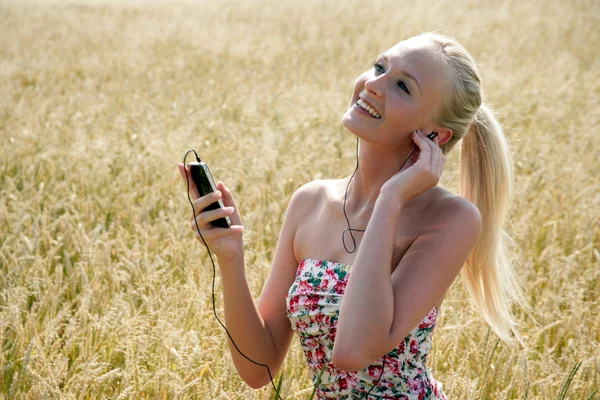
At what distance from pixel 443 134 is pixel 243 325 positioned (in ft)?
2.63

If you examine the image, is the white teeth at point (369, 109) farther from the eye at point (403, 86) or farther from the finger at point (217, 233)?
the finger at point (217, 233)

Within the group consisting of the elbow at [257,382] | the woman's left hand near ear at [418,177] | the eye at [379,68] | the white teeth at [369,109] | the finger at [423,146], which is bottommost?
the elbow at [257,382]

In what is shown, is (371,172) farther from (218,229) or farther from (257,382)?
(257,382)

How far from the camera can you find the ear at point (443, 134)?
2092 millimetres

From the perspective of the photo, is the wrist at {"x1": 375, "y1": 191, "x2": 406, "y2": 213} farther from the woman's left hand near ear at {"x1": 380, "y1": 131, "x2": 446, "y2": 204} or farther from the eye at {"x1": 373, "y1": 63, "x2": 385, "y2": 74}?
the eye at {"x1": 373, "y1": 63, "x2": 385, "y2": 74}

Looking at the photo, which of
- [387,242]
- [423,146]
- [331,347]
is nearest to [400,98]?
[423,146]

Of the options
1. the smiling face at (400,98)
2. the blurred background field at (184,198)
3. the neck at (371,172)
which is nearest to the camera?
the smiling face at (400,98)

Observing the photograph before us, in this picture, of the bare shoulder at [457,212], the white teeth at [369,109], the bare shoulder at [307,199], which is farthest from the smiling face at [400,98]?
the bare shoulder at [307,199]

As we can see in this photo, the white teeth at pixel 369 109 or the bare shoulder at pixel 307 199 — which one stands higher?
the white teeth at pixel 369 109

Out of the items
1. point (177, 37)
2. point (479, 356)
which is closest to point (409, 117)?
point (479, 356)

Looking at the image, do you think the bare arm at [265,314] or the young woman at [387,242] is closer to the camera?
the young woman at [387,242]

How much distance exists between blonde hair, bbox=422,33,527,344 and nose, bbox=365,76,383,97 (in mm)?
198

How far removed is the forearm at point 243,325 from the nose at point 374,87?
1.95ft

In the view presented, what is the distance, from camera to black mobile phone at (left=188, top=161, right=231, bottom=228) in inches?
76.4
